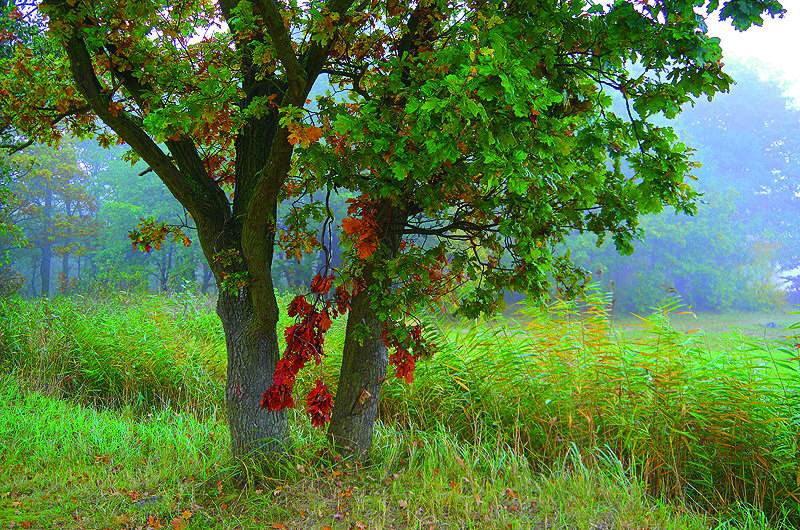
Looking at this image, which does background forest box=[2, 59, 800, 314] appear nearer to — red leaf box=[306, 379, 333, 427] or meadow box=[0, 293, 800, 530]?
meadow box=[0, 293, 800, 530]

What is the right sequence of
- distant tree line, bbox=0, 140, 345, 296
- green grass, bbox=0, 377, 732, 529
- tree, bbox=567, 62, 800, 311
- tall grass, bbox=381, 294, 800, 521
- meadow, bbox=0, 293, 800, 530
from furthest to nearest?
1. tree, bbox=567, 62, 800, 311
2. distant tree line, bbox=0, 140, 345, 296
3. tall grass, bbox=381, 294, 800, 521
4. meadow, bbox=0, 293, 800, 530
5. green grass, bbox=0, 377, 732, 529

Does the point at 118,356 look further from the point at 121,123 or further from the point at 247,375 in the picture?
the point at 121,123

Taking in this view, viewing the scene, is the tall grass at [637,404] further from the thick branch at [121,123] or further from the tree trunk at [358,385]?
the thick branch at [121,123]

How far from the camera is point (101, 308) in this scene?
7.31m

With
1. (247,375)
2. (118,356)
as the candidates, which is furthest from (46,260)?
(247,375)

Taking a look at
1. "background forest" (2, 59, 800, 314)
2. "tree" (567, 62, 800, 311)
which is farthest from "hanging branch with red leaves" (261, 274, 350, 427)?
"tree" (567, 62, 800, 311)

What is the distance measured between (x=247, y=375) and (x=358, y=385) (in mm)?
675

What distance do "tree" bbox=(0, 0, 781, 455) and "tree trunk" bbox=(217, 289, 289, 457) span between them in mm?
10

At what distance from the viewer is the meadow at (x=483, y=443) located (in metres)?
2.99

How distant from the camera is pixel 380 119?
8.04 feet

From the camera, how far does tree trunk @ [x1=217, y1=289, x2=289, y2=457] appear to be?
3162 mm

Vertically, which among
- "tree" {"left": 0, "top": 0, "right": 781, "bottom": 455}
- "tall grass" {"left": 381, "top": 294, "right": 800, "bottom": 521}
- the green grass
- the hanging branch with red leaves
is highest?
"tree" {"left": 0, "top": 0, "right": 781, "bottom": 455}

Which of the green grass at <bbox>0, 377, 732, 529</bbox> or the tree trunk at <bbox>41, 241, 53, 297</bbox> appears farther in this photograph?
the tree trunk at <bbox>41, 241, 53, 297</bbox>

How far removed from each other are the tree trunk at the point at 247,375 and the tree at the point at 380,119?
10 mm
